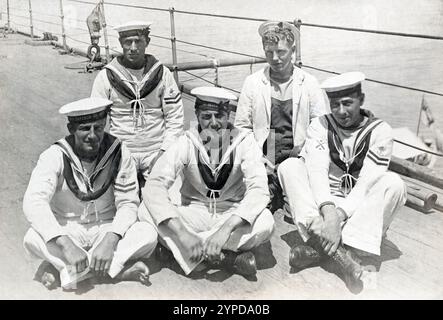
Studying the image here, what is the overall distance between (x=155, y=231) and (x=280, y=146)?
1212mm

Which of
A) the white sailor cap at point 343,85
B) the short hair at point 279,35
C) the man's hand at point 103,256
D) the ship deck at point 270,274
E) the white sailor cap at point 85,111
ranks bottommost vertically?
the ship deck at point 270,274

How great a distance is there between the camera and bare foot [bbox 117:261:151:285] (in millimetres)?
2393

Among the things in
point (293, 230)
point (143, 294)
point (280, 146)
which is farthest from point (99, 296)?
point (280, 146)

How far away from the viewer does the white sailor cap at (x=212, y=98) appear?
8.30 feet

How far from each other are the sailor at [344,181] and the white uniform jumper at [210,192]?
0.67 feet

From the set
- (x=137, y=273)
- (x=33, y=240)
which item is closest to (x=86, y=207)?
(x=33, y=240)

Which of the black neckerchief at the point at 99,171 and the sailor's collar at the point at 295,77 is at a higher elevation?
the sailor's collar at the point at 295,77

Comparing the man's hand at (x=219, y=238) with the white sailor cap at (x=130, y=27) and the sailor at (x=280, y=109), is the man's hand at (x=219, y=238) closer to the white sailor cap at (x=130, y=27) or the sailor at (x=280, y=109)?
the sailor at (x=280, y=109)

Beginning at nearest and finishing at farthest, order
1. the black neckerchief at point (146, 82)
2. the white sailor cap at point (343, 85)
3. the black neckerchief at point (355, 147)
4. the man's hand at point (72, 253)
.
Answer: the man's hand at point (72, 253)
the white sailor cap at point (343, 85)
the black neckerchief at point (355, 147)
the black neckerchief at point (146, 82)

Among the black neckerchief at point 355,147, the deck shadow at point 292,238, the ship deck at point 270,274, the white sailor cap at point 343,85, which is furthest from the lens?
the deck shadow at point 292,238

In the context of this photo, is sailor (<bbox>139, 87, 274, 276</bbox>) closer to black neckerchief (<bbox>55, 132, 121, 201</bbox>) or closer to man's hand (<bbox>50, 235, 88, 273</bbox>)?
black neckerchief (<bbox>55, 132, 121, 201</bbox>)

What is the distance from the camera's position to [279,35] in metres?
3.12

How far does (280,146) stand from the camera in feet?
10.9

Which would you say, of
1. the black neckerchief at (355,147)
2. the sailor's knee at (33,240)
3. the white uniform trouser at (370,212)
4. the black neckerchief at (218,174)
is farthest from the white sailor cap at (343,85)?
the sailor's knee at (33,240)
